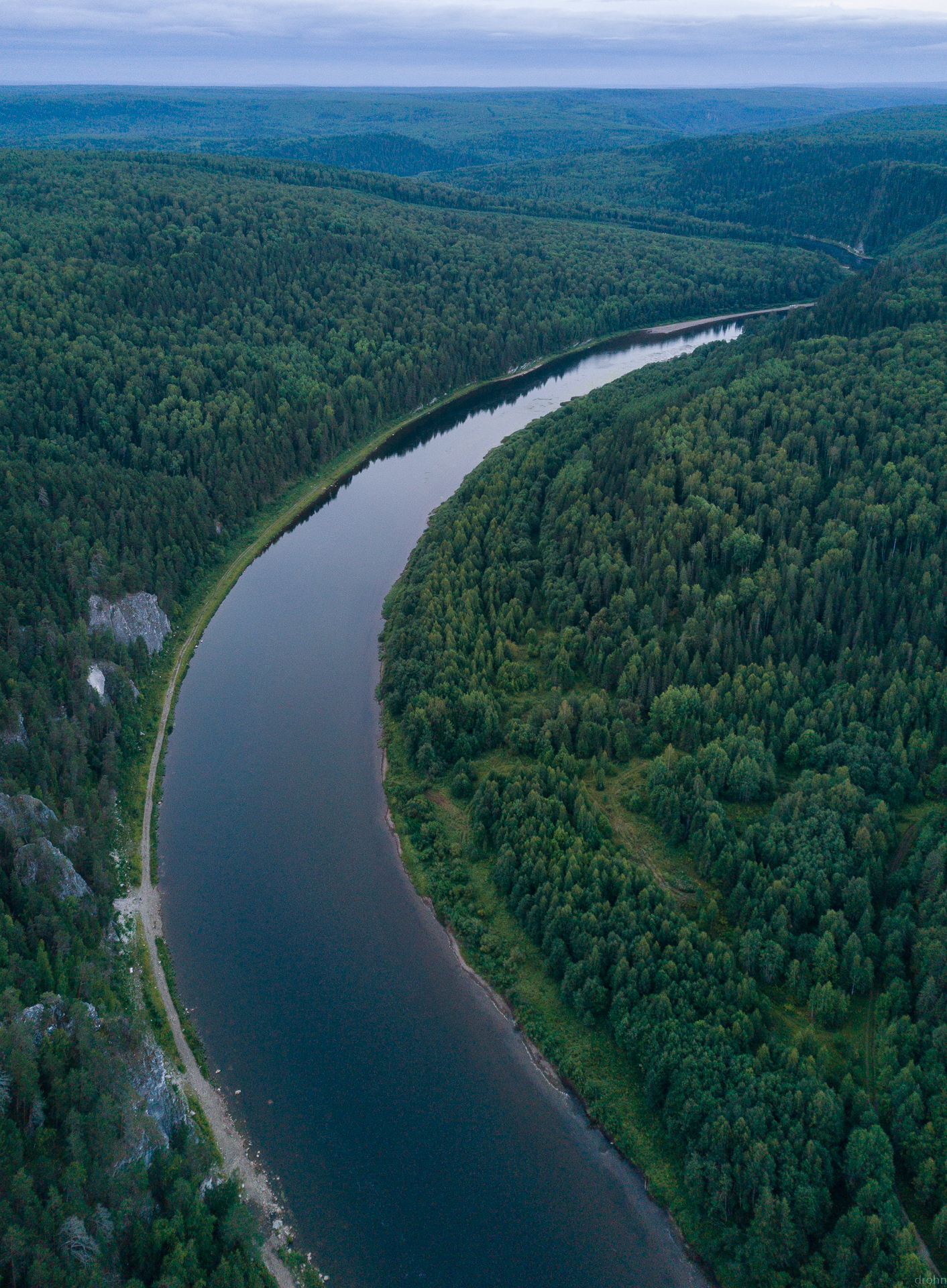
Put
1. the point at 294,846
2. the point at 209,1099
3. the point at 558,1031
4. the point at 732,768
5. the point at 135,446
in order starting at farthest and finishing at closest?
the point at 135,446, the point at 732,768, the point at 294,846, the point at 558,1031, the point at 209,1099

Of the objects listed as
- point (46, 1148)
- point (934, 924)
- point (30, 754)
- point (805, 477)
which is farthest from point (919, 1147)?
point (805, 477)

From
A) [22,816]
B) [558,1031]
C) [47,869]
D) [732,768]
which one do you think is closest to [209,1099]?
[47,869]

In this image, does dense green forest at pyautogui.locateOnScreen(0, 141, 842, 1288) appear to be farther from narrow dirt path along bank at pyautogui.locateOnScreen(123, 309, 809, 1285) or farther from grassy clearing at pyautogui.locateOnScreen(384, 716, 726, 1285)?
grassy clearing at pyautogui.locateOnScreen(384, 716, 726, 1285)

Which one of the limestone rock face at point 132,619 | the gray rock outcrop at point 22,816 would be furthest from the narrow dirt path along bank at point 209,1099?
the limestone rock face at point 132,619

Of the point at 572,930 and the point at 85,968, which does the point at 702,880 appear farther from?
the point at 85,968

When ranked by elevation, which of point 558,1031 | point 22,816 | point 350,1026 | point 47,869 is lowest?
point 350,1026

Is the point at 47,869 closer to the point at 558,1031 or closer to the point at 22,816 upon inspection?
the point at 22,816

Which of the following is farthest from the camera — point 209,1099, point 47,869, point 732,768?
point 732,768
